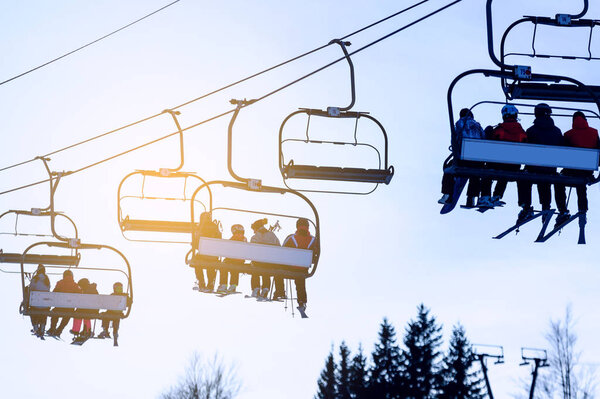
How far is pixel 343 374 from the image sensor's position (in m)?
98.1

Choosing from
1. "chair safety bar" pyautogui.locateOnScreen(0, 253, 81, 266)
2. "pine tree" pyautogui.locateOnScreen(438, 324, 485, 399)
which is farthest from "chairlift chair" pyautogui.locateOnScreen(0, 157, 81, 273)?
"pine tree" pyautogui.locateOnScreen(438, 324, 485, 399)

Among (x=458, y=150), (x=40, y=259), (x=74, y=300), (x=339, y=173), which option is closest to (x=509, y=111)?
(x=458, y=150)

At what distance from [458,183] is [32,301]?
30.8ft

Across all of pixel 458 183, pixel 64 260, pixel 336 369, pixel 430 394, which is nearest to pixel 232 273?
pixel 458 183

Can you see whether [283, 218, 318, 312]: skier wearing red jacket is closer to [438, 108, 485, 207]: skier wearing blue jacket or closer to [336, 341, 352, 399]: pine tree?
[438, 108, 485, 207]: skier wearing blue jacket

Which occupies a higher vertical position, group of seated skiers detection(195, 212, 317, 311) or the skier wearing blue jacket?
the skier wearing blue jacket

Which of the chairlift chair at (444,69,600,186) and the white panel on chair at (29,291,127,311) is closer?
the chairlift chair at (444,69,600,186)

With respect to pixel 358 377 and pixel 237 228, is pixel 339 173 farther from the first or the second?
pixel 358 377

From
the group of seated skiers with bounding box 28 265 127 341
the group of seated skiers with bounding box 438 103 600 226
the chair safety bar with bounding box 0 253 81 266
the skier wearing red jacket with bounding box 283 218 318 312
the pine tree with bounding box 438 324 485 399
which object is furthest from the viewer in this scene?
the pine tree with bounding box 438 324 485 399

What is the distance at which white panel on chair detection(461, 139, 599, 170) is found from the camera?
1833 cm

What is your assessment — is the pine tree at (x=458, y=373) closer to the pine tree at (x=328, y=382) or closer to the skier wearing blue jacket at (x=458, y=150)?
the pine tree at (x=328, y=382)

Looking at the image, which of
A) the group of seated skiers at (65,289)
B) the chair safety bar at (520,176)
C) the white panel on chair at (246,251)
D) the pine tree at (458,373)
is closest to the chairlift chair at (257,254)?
the white panel on chair at (246,251)

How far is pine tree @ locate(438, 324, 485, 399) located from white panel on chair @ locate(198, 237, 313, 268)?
66553 mm

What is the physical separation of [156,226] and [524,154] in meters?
7.05
